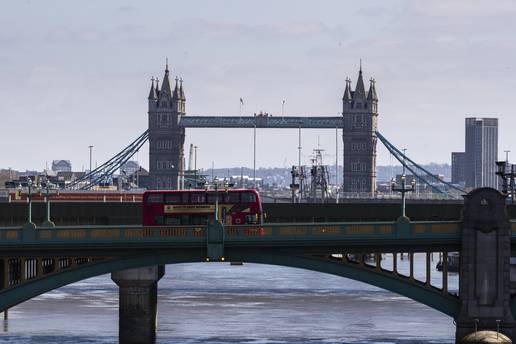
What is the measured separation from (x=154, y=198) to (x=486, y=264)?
28204 millimetres

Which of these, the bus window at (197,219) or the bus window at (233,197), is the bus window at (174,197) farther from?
the bus window at (233,197)

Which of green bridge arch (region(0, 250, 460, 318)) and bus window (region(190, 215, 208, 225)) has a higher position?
bus window (region(190, 215, 208, 225))

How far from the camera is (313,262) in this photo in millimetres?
88188

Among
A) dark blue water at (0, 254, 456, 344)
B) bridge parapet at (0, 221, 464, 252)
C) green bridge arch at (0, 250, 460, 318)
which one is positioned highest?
bridge parapet at (0, 221, 464, 252)

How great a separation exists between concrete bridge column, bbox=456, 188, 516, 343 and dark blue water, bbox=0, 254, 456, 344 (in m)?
27.2

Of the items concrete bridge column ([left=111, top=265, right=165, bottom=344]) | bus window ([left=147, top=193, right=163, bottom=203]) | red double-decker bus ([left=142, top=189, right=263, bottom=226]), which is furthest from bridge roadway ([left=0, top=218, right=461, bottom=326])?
Result: concrete bridge column ([left=111, top=265, right=165, bottom=344])

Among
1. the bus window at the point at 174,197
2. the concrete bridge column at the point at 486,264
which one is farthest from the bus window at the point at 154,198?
the concrete bridge column at the point at 486,264

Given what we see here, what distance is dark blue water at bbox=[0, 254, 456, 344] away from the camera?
117 metres

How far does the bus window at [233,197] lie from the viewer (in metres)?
105

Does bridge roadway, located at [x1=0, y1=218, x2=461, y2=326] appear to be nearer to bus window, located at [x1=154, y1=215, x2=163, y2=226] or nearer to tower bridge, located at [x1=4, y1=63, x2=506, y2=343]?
tower bridge, located at [x1=4, y1=63, x2=506, y2=343]

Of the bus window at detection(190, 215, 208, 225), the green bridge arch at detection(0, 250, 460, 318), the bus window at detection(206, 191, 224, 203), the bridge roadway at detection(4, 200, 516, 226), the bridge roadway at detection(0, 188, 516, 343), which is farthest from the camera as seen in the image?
the bridge roadway at detection(4, 200, 516, 226)

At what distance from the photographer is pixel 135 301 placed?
107812 millimetres

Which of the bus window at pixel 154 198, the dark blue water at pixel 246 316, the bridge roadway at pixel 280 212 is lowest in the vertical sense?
the dark blue water at pixel 246 316

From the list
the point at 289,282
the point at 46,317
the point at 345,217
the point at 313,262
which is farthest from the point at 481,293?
the point at 289,282
